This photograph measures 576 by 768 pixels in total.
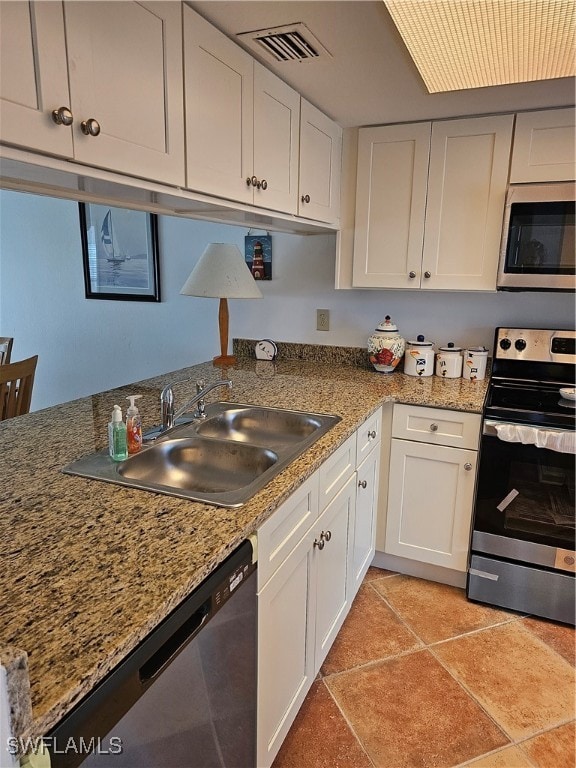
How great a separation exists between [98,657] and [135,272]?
9.13 feet

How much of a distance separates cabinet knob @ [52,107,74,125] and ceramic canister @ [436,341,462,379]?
190 cm

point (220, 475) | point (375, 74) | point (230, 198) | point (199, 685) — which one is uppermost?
point (375, 74)

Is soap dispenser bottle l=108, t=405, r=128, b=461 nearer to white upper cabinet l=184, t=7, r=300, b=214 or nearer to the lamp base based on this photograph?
white upper cabinet l=184, t=7, r=300, b=214

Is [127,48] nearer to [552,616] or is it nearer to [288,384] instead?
[288,384]

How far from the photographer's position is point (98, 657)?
2.20 feet

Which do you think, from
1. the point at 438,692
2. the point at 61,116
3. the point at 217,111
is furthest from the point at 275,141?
the point at 438,692

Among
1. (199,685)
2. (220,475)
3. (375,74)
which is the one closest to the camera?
(199,685)

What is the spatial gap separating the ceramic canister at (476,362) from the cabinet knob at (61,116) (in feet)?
6.40

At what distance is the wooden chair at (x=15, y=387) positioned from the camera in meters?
2.14

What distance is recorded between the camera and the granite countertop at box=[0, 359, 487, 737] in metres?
0.65

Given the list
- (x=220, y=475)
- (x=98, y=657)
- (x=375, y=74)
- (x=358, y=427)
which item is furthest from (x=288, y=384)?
(x=98, y=657)

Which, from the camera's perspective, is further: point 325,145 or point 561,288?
point 325,145

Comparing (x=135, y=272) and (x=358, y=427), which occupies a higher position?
(x=135, y=272)

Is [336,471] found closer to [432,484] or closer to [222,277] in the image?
[432,484]
